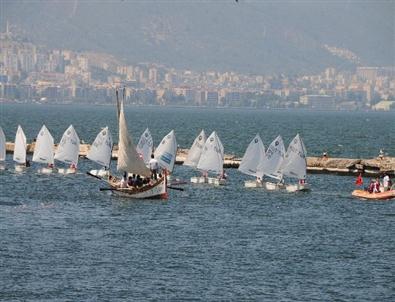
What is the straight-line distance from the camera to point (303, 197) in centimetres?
10306

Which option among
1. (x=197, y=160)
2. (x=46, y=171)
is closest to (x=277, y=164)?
(x=197, y=160)

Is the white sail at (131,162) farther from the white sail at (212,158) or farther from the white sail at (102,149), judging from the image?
the white sail at (212,158)

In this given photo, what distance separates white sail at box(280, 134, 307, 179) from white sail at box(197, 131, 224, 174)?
656 centimetres

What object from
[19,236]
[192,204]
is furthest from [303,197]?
[19,236]

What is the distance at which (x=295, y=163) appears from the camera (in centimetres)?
10994

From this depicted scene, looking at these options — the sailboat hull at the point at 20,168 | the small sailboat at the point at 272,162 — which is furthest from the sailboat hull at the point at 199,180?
the sailboat hull at the point at 20,168

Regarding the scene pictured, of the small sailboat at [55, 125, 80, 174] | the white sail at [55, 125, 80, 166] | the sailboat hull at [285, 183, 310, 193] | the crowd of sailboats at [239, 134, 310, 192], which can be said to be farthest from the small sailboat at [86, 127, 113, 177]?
the sailboat hull at [285, 183, 310, 193]

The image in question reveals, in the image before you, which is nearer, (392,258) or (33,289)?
Answer: (33,289)

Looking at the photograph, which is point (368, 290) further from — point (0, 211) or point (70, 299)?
point (0, 211)

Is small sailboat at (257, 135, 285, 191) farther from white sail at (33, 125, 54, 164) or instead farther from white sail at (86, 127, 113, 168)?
white sail at (33, 125, 54, 164)

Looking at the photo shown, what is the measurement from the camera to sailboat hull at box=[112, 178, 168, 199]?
97.1 m

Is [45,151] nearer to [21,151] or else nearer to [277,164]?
[21,151]

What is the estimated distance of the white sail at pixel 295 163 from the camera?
10956 cm

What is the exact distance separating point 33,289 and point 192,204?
3618 cm
